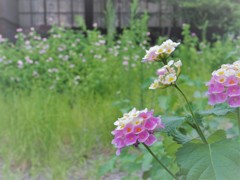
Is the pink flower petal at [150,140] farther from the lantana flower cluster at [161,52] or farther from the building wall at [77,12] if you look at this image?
the building wall at [77,12]

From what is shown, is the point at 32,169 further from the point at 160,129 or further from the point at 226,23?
the point at 226,23

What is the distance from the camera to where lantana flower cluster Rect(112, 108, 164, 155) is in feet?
2.53

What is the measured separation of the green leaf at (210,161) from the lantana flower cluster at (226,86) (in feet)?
0.26

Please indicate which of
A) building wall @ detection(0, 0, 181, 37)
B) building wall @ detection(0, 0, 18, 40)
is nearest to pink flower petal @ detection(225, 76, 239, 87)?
building wall @ detection(0, 0, 18, 40)

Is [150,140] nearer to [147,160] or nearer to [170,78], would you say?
[170,78]

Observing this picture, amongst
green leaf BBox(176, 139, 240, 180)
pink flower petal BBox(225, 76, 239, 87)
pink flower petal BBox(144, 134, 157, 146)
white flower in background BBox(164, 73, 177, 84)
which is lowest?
green leaf BBox(176, 139, 240, 180)

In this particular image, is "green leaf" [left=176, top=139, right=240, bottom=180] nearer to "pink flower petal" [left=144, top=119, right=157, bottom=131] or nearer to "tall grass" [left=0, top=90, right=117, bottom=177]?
"pink flower petal" [left=144, top=119, right=157, bottom=131]

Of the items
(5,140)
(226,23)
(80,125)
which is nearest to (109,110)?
(80,125)

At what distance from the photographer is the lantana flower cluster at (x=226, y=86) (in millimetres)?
809

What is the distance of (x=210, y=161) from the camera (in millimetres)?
757

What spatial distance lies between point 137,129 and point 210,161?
132mm

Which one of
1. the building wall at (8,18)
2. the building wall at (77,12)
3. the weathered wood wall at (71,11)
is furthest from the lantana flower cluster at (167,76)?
the weathered wood wall at (71,11)

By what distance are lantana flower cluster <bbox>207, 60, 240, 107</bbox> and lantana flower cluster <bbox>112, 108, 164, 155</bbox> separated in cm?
13

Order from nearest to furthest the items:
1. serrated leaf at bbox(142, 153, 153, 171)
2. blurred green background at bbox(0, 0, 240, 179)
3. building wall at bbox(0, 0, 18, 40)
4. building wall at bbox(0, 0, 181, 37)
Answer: serrated leaf at bbox(142, 153, 153, 171), blurred green background at bbox(0, 0, 240, 179), building wall at bbox(0, 0, 18, 40), building wall at bbox(0, 0, 181, 37)
